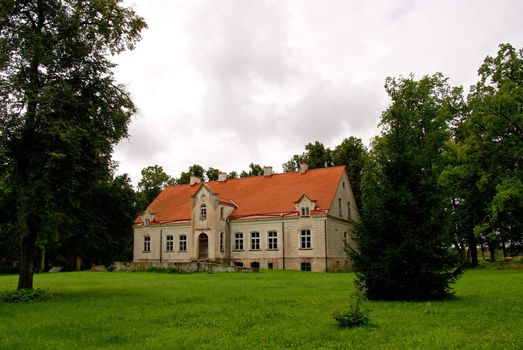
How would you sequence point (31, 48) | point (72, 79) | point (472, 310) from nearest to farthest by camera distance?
point (472, 310)
point (31, 48)
point (72, 79)

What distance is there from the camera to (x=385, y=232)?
592 inches

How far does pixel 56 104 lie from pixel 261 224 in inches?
1107

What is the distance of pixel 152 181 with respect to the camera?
6750 cm

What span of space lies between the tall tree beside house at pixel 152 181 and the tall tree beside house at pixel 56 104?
1876 inches

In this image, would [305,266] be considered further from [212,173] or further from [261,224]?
[212,173]

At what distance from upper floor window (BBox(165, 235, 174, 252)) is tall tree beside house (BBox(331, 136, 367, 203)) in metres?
20.4

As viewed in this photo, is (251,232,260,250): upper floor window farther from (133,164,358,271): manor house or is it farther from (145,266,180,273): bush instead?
(145,266,180,273): bush

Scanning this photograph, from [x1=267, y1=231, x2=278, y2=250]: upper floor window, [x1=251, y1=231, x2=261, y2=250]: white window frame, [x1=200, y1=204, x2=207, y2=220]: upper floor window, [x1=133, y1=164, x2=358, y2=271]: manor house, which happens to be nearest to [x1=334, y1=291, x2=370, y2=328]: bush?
[x1=133, y1=164, x2=358, y2=271]: manor house

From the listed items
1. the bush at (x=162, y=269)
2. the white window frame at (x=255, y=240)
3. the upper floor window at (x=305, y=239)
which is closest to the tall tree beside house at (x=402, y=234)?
the bush at (x=162, y=269)

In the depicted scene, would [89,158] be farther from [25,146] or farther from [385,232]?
[385,232]

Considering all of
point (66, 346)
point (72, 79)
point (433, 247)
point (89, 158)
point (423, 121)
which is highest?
point (423, 121)

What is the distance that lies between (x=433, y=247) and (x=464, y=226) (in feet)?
107

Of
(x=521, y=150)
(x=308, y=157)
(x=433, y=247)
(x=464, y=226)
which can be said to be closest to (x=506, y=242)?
(x=464, y=226)

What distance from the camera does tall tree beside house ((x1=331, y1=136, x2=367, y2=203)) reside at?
53000mm
